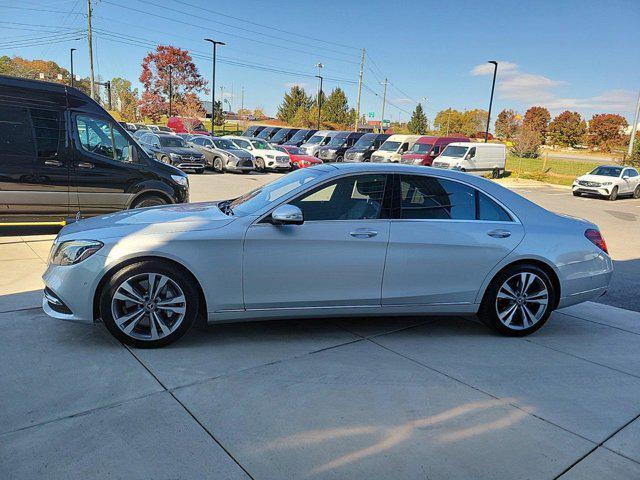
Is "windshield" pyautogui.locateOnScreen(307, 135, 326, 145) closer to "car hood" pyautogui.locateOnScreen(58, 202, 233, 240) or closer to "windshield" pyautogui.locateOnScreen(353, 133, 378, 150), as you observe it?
"windshield" pyautogui.locateOnScreen(353, 133, 378, 150)

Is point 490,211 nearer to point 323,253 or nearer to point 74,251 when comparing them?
point 323,253

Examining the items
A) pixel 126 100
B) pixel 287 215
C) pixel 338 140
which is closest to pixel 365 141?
pixel 338 140

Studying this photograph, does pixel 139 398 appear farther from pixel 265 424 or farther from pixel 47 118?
pixel 47 118

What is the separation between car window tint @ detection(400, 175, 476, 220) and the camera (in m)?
4.34

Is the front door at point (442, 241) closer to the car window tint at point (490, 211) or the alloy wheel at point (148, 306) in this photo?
the car window tint at point (490, 211)

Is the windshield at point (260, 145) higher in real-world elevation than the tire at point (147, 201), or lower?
higher

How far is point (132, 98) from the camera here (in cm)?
8800

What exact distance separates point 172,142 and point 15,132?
631 inches

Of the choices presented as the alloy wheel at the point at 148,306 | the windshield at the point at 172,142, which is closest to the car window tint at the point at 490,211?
the alloy wheel at the point at 148,306

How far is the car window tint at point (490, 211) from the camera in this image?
449cm

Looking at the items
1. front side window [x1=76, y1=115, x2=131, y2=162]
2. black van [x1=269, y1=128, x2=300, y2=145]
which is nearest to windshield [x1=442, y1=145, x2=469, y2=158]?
black van [x1=269, y1=128, x2=300, y2=145]

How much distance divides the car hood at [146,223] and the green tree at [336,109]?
74679 mm

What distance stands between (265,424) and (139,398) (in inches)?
33.8

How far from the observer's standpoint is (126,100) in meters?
97.4
